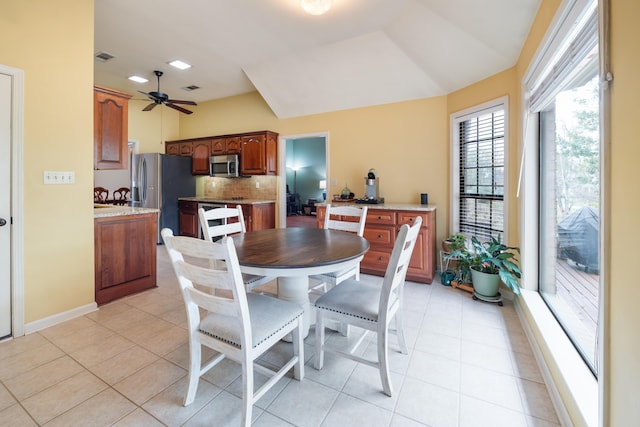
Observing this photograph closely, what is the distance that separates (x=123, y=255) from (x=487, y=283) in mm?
3627

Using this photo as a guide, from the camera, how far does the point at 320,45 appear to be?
3.64 meters

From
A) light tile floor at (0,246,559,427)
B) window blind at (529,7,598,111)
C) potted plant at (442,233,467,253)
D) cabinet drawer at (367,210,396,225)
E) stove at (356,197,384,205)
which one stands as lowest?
light tile floor at (0,246,559,427)

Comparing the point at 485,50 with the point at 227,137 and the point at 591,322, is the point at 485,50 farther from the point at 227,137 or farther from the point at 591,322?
the point at 227,137

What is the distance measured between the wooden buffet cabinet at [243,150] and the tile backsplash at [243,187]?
0.31 meters

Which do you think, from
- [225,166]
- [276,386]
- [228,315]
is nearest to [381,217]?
[276,386]

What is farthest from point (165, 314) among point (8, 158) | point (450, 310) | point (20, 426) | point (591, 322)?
point (591, 322)

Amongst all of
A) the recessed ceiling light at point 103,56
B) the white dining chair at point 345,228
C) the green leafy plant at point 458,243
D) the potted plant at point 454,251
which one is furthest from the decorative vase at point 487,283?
the recessed ceiling light at point 103,56

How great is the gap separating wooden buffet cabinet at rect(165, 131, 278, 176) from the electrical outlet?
2859 millimetres

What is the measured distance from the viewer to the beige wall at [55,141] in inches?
84.8

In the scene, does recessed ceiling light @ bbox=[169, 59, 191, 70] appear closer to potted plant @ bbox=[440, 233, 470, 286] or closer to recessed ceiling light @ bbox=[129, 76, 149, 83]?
recessed ceiling light @ bbox=[129, 76, 149, 83]

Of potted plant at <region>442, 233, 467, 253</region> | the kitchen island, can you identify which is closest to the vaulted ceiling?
potted plant at <region>442, 233, 467, 253</region>

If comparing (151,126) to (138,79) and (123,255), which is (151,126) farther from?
(123,255)

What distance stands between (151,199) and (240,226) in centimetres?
378

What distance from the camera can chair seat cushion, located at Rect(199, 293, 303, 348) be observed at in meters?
1.33
